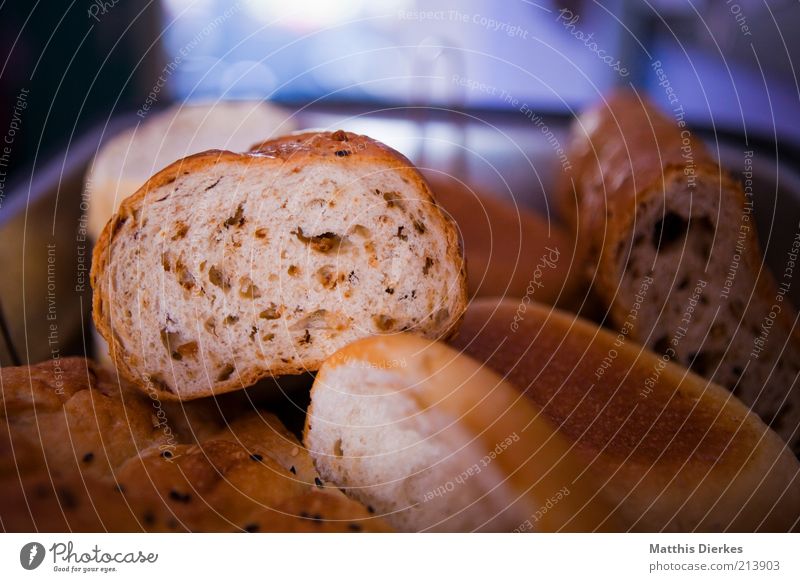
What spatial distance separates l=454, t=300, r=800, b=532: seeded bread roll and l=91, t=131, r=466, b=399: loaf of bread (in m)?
0.11

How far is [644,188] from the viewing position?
75 cm

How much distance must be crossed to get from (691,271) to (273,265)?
0.49 m

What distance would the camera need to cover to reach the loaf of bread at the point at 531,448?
0.52 metres

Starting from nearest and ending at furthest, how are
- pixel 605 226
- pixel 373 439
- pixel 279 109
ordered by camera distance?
pixel 373 439
pixel 279 109
pixel 605 226

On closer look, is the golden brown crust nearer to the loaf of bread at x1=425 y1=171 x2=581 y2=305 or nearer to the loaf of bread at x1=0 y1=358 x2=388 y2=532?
the loaf of bread at x1=425 y1=171 x2=581 y2=305

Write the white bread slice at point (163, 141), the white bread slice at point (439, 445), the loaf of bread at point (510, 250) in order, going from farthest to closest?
1. the loaf of bread at point (510, 250)
2. the white bread slice at point (163, 141)
3. the white bread slice at point (439, 445)

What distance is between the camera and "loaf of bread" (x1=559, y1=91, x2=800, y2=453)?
72 cm

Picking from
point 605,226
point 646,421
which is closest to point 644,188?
point 605,226

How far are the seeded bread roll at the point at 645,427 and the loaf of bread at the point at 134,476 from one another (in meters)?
0.21

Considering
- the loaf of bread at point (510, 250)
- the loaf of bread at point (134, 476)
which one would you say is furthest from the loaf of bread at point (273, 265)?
the loaf of bread at point (510, 250)

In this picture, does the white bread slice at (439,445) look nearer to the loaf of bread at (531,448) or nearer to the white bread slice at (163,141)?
the loaf of bread at (531,448)
